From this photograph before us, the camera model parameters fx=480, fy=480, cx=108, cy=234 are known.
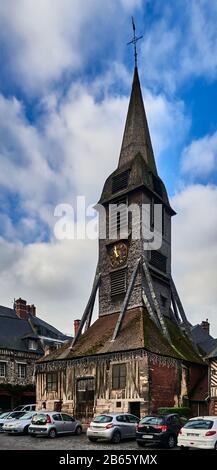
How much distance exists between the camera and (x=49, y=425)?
21391 millimetres

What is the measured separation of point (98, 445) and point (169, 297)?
20568 millimetres

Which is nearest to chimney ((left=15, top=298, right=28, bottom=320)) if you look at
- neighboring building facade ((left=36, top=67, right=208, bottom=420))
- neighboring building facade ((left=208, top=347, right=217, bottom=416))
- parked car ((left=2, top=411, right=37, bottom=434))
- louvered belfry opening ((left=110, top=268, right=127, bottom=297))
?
neighboring building facade ((left=36, top=67, right=208, bottom=420))

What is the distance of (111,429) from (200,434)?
5160mm

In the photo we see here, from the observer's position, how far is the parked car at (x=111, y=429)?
62.5ft

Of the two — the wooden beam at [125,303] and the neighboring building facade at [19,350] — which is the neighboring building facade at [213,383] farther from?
the neighboring building facade at [19,350]

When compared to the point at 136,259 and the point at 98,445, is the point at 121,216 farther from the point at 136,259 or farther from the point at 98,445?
the point at 98,445

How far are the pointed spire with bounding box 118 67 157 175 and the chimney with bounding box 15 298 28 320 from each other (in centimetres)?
1710

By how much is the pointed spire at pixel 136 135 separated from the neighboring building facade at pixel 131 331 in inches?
3.8

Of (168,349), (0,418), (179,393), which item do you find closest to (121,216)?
(168,349)

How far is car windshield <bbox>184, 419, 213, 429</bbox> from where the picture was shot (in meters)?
15.2

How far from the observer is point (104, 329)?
34.3 metres

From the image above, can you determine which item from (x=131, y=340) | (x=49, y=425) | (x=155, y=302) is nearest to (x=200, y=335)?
(x=155, y=302)

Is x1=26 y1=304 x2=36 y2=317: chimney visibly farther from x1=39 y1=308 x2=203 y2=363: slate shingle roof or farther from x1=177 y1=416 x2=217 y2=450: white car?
x1=177 y1=416 x2=217 y2=450: white car
